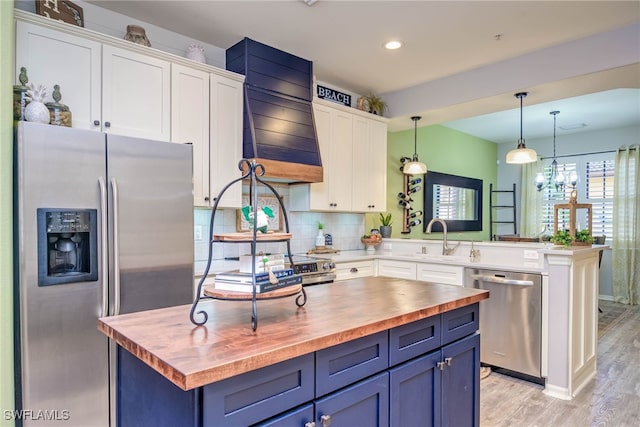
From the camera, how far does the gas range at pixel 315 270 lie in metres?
3.22

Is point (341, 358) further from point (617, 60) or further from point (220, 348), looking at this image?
point (617, 60)

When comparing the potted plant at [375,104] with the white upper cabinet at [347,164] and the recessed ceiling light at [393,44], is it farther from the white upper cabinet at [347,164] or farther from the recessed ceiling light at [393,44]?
the recessed ceiling light at [393,44]

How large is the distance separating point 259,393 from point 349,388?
1.25ft

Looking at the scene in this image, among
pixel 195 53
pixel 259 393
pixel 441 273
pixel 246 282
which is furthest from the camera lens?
pixel 441 273

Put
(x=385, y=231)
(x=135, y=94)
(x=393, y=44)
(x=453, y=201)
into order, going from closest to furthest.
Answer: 1. (x=135, y=94)
2. (x=393, y=44)
3. (x=385, y=231)
4. (x=453, y=201)

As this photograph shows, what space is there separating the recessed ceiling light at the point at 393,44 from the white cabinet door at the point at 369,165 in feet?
3.26

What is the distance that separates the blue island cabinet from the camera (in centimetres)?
105

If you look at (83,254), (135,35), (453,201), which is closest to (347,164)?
(135,35)

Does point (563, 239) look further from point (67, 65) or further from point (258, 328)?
point (67, 65)

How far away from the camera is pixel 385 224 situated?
4.79 meters

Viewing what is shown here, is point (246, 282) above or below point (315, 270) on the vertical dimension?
above

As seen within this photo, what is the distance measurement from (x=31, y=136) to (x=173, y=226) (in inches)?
32.4

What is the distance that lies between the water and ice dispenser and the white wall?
745 cm

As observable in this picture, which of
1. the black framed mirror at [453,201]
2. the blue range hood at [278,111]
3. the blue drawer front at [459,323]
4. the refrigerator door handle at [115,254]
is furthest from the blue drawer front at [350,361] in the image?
the black framed mirror at [453,201]
